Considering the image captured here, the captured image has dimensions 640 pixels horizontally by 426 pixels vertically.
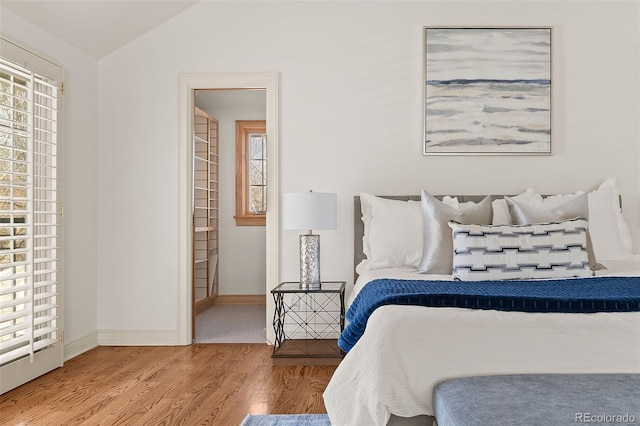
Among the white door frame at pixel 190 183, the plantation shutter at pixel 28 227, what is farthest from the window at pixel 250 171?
the plantation shutter at pixel 28 227

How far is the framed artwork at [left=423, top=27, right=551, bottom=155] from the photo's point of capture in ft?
14.0

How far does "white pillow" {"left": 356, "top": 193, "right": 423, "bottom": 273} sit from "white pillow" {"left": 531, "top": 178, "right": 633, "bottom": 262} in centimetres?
90

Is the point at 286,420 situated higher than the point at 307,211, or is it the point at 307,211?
the point at 307,211

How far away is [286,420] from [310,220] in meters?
1.53

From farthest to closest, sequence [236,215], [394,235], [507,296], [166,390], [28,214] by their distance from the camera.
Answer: [236,215] → [394,235] → [28,214] → [166,390] → [507,296]

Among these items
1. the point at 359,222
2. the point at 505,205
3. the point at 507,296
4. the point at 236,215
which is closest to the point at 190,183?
the point at 359,222

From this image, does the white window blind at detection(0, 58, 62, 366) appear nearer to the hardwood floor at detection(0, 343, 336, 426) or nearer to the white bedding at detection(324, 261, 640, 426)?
the hardwood floor at detection(0, 343, 336, 426)

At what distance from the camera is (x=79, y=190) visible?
412 centimetres

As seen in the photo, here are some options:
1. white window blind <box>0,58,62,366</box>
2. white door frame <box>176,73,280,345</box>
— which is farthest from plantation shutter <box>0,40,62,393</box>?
white door frame <box>176,73,280,345</box>

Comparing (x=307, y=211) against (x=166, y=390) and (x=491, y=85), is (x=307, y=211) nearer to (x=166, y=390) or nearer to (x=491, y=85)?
(x=166, y=390)

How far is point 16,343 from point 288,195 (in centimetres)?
194

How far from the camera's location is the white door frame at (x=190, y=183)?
4309mm

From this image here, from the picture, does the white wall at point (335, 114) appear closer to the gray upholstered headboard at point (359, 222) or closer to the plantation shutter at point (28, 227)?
the gray upholstered headboard at point (359, 222)

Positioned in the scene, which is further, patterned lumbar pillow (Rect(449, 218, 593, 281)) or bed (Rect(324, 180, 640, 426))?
patterned lumbar pillow (Rect(449, 218, 593, 281))
